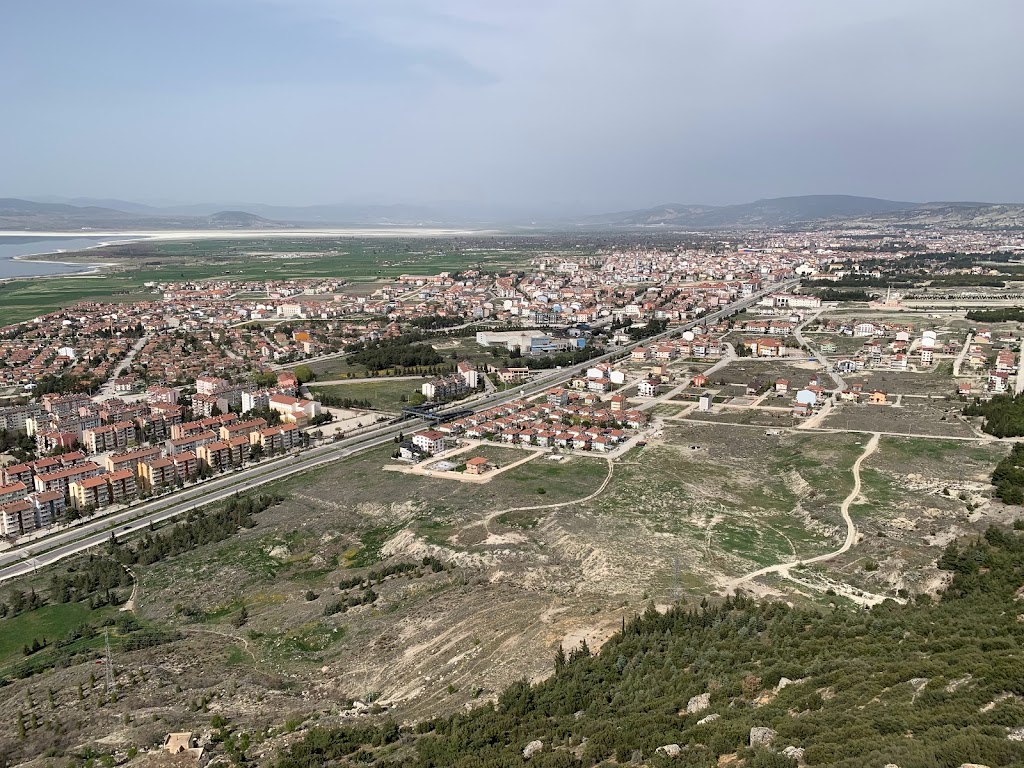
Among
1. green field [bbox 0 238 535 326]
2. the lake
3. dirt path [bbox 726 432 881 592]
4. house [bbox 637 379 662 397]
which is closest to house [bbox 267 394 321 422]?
house [bbox 637 379 662 397]

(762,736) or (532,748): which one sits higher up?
(762,736)

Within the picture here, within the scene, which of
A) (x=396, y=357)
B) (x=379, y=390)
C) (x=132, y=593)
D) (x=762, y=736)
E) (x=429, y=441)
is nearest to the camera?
(x=762, y=736)

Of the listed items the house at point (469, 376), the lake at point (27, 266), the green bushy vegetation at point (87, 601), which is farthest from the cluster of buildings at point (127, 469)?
the lake at point (27, 266)

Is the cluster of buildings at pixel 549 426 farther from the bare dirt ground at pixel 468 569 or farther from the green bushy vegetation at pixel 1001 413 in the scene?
the green bushy vegetation at pixel 1001 413

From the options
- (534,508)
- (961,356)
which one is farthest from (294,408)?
(961,356)

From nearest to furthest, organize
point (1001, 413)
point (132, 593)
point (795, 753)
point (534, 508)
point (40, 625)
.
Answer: point (795, 753)
point (40, 625)
point (132, 593)
point (534, 508)
point (1001, 413)

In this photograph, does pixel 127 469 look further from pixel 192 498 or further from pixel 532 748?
pixel 532 748

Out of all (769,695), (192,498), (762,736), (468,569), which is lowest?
(192,498)
